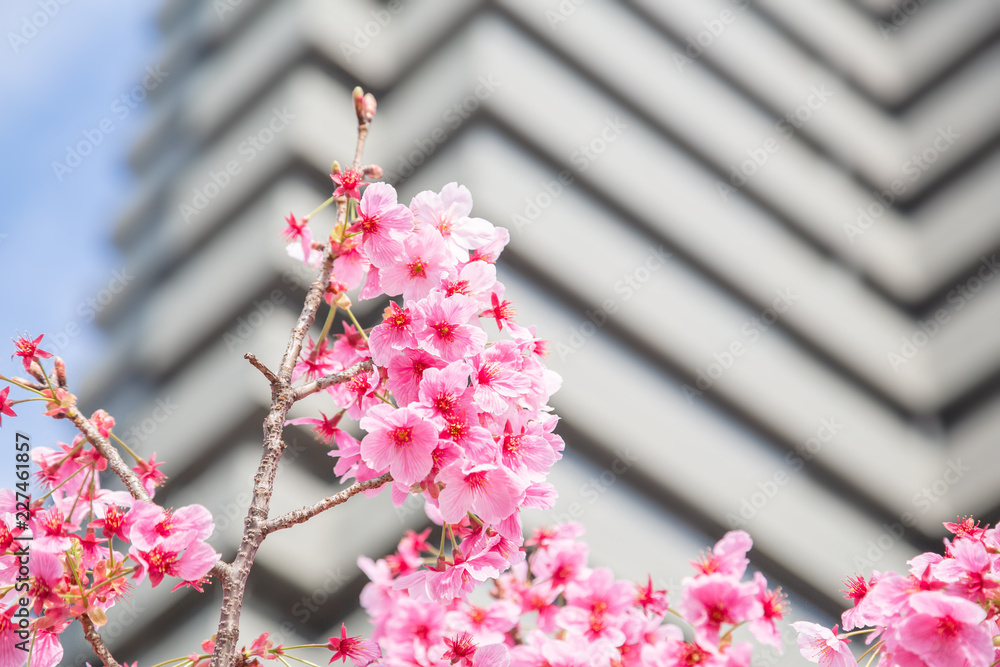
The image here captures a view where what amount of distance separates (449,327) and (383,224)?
156mm

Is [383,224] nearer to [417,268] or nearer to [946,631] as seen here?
[417,268]

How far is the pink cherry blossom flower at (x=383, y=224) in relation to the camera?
2.49 ft

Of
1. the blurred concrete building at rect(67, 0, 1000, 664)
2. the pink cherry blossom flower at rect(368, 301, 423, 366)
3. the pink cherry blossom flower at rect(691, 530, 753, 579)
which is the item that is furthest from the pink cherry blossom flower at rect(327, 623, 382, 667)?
the blurred concrete building at rect(67, 0, 1000, 664)

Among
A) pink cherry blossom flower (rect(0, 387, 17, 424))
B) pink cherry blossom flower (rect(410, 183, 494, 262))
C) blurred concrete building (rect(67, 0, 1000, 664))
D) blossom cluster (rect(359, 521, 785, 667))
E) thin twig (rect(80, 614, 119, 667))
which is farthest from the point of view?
blurred concrete building (rect(67, 0, 1000, 664))

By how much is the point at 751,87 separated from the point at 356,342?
2.13 m

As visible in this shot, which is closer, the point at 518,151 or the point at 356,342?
the point at 356,342

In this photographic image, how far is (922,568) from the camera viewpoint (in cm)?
74

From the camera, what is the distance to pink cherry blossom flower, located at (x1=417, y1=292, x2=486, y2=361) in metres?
0.71

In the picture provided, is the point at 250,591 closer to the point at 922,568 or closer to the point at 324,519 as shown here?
the point at 324,519

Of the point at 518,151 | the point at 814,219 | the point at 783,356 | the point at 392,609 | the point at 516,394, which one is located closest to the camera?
the point at 516,394

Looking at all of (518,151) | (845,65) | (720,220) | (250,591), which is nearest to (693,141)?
(720,220)

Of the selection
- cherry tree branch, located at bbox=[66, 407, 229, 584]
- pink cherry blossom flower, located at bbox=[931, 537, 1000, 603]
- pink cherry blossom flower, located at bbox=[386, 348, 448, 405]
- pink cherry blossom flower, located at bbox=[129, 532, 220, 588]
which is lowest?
pink cherry blossom flower, located at bbox=[129, 532, 220, 588]

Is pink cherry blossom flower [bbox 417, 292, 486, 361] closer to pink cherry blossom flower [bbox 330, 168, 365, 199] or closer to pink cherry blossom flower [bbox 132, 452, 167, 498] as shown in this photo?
pink cherry blossom flower [bbox 330, 168, 365, 199]

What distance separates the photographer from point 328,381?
0.75 meters
